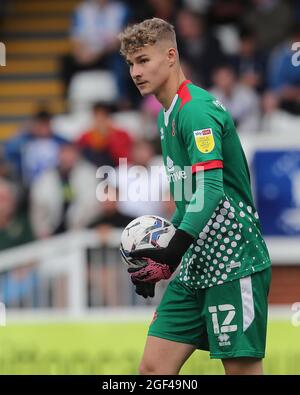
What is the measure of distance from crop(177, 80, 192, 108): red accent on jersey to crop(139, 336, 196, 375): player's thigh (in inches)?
47.1

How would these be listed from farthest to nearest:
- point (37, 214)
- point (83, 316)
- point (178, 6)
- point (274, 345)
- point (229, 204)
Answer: point (178, 6) → point (37, 214) → point (83, 316) → point (274, 345) → point (229, 204)

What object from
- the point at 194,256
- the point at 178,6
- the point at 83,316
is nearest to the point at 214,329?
the point at 194,256

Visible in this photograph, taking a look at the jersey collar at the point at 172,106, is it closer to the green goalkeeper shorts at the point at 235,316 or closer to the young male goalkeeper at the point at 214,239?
the young male goalkeeper at the point at 214,239

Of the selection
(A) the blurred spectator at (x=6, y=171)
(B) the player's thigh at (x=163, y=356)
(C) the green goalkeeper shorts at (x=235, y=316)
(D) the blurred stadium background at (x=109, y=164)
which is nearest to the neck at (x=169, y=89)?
(C) the green goalkeeper shorts at (x=235, y=316)

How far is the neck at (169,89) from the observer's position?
5.69m

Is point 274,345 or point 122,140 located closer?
point 274,345

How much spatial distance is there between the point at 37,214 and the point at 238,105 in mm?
2425

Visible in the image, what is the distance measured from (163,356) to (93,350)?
122 inches

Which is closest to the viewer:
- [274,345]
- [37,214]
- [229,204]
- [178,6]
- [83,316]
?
[229,204]

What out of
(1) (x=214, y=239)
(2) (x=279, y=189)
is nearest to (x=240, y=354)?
(1) (x=214, y=239)

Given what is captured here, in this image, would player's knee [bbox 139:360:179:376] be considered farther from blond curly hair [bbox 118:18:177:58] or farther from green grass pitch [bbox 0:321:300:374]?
green grass pitch [bbox 0:321:300:374]

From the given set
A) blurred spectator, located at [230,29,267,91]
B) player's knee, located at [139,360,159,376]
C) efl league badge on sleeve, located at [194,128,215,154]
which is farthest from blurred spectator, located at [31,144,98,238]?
efl league badge on sleeve, located at [194,128,215,154]

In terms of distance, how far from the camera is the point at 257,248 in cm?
571

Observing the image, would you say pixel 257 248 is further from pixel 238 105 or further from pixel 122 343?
pixel 238 105
